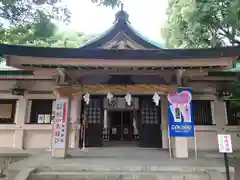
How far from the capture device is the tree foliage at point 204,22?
28.7ft

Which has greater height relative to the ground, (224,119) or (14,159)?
(224,119)

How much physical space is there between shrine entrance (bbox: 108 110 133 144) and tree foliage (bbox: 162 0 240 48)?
22.2 feet

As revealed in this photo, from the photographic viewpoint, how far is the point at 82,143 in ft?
A: 31.2

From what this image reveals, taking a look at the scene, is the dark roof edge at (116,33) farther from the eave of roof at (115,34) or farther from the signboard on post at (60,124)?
the signboard on post at (60,124)

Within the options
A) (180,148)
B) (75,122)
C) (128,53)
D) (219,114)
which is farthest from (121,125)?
(128,53)

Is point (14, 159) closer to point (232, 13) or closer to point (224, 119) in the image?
point (224, 119)

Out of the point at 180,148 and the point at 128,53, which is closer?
the point at 128,53

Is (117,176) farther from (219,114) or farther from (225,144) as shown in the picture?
(219,114)

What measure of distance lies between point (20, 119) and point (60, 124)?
9.71 feet

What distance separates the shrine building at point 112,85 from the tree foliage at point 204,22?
1890 millimetres

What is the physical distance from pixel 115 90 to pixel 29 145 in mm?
4549

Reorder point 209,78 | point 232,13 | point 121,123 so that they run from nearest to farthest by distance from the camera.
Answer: point 232,13, point 209,78, point 121,123

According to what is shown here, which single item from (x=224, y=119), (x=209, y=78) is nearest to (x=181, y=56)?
(x=209, y=78)

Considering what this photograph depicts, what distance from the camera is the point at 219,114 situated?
9.13 m
